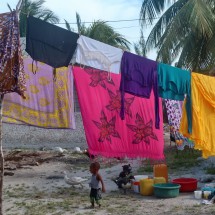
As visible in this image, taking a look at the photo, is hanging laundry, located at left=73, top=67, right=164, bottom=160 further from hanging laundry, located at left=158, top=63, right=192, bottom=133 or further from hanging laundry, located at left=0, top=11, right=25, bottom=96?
hanging laundry, located at left=0, top=11, right=25, bottom=96

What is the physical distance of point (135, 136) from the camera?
655 centimetres

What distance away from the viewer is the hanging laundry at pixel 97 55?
17.1ft

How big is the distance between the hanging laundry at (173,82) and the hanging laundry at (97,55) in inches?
23.0

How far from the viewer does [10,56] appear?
4.96 metres

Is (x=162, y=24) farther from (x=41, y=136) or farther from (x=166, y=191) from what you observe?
(x=41, y=136)

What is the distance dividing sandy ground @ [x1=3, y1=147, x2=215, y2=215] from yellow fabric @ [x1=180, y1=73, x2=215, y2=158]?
1.88m

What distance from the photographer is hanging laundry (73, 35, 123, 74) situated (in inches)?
205

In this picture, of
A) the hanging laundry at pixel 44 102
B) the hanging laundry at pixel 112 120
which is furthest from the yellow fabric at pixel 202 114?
the hanging laundry at pixel 44 102

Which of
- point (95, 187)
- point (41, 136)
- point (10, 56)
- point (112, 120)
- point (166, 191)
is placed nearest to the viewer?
point (10, 56)

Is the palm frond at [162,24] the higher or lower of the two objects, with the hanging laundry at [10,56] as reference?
higher

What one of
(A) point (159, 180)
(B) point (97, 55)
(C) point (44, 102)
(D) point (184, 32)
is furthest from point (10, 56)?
(D) point (184, 32)

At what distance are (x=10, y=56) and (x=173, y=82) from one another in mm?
2110

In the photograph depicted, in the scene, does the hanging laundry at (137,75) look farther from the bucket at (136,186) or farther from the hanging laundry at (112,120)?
the bucket at (136,186)

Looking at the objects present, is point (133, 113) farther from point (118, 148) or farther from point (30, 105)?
point (30, 105)
